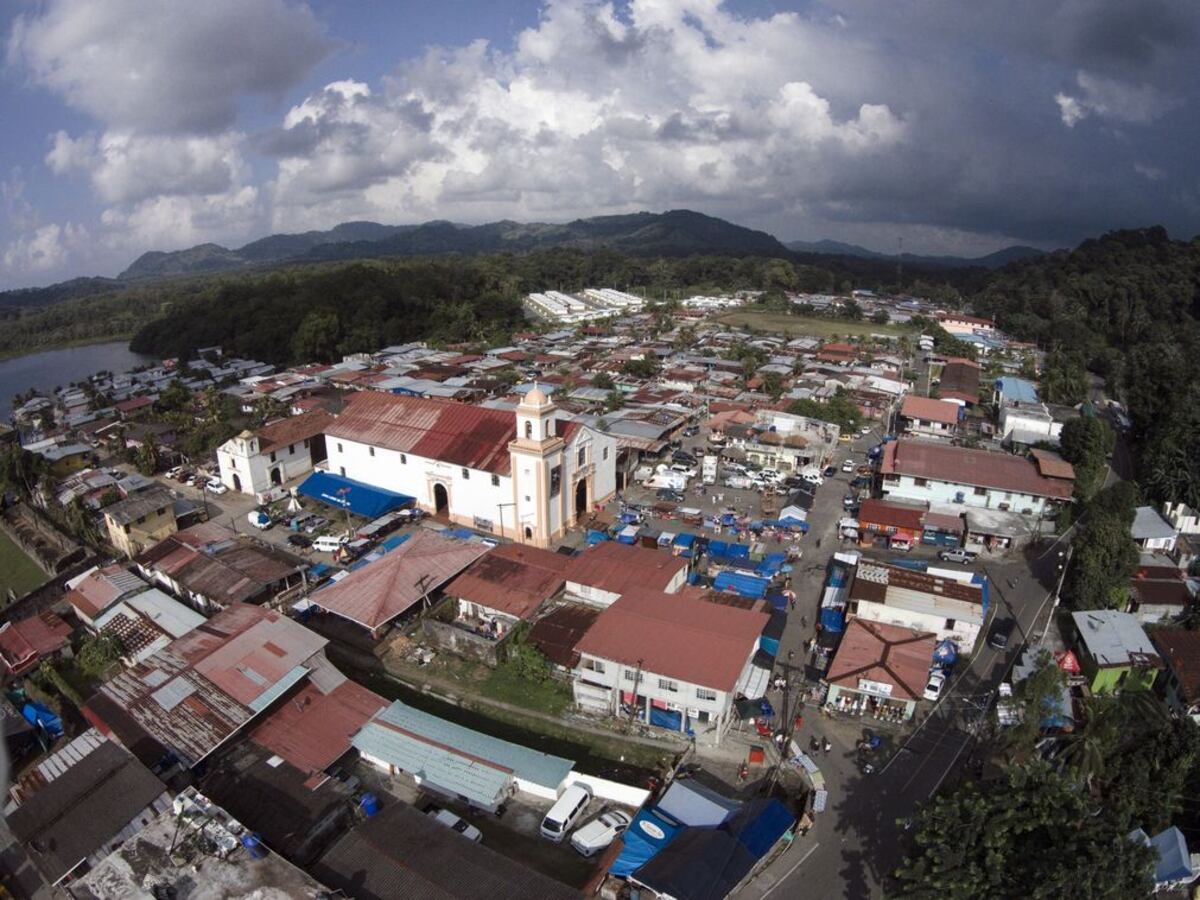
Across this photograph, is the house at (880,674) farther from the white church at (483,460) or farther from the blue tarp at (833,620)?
the white church at (483,460)

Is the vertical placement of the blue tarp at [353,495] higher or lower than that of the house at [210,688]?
higher

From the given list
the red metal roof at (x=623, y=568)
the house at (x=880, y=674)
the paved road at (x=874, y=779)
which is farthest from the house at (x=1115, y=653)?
the red metal roof at (x=623, y=568)

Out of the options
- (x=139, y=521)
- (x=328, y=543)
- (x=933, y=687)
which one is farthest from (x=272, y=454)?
(x=933, y=687)

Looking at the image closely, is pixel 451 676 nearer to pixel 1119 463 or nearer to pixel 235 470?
pixel 235 470

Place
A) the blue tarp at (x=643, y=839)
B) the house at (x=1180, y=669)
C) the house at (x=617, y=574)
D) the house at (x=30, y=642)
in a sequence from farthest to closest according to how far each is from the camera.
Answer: the house at (x=617, y=574) → the house at (x=30, y=642) → the house at (x=1180, y=669) → the blue tarp at (x=643, y=839)

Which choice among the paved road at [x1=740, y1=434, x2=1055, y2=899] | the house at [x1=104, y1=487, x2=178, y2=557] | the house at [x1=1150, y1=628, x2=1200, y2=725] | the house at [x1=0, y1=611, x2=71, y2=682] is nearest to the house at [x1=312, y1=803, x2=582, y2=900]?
the paved road at [x1=740, y1=434, x2=1055, y2=899]

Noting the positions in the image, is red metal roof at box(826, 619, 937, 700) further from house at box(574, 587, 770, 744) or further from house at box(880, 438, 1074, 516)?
house at box(880, 438, 1074, 516)

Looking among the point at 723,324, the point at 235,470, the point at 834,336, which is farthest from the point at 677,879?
the point at 723,324
